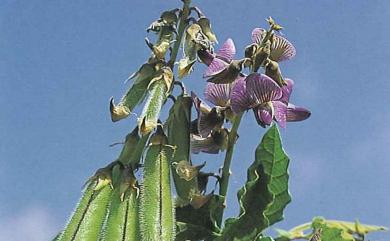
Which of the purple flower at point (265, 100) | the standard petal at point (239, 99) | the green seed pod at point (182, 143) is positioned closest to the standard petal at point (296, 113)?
the purple flower at point (265, 100)

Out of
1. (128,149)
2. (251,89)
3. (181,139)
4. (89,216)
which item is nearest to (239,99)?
(251,89)

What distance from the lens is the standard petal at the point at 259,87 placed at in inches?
57.8

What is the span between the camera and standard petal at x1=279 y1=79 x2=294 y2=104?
1.56 meters

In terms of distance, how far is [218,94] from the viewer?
1.61m

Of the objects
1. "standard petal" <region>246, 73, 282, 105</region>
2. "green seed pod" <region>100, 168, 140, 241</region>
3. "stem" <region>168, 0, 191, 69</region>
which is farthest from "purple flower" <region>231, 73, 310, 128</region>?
"green seed pod" <region>100, 168, 140, 241</region>

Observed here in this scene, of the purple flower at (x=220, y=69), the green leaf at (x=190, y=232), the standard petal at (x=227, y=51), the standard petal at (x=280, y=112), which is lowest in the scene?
the green leaf at (x=190, y=232)

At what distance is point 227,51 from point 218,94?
0.09 metres

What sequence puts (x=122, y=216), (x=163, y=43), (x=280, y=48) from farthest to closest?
(x=280, y=48) < (x=163, y=43) < (x=122, y=216)

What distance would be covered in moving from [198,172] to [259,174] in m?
0.12

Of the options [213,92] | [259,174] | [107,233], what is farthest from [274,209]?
[107,233]

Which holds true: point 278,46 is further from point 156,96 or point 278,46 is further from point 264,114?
point 156,96

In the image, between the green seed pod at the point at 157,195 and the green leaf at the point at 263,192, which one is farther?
the green leaf at the point at 263,192

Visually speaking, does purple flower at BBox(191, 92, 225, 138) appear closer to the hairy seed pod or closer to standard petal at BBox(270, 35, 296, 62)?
the hairy seed pod

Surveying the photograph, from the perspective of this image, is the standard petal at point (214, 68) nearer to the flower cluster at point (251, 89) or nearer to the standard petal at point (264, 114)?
the flower cluster at point (251, 89)
